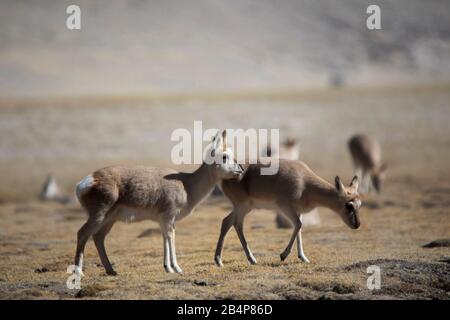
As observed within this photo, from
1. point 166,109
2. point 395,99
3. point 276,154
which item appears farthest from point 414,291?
point 395,99

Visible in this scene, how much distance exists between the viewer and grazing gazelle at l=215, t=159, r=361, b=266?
15.3 m

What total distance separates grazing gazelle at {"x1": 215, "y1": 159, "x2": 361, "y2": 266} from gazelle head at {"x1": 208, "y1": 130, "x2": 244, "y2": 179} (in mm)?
324

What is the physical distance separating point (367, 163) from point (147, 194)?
1809 centimetres

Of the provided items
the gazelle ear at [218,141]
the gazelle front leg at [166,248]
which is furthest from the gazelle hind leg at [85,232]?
the gazelle ear at [218,141]

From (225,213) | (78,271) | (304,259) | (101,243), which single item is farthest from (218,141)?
(225,213)

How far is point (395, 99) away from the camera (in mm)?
60906

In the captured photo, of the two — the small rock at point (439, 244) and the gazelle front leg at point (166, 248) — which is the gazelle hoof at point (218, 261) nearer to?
the gazelle front leg at point (166, 248)

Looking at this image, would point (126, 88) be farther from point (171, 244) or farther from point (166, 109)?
point (171, 244)

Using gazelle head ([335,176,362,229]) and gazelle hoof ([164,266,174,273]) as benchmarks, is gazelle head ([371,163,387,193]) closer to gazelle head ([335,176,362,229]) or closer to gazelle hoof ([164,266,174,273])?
gazelle head ([335,176,362,229])

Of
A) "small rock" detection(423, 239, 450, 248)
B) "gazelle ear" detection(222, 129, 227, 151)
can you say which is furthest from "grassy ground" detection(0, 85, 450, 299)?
"gazelle ear" detection(222, 129, 227, 151)

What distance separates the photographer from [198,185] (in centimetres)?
1537

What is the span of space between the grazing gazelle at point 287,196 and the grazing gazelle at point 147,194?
1.28 feet

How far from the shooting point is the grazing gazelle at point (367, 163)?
30688 mm

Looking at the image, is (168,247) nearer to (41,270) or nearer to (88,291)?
(88,291)
